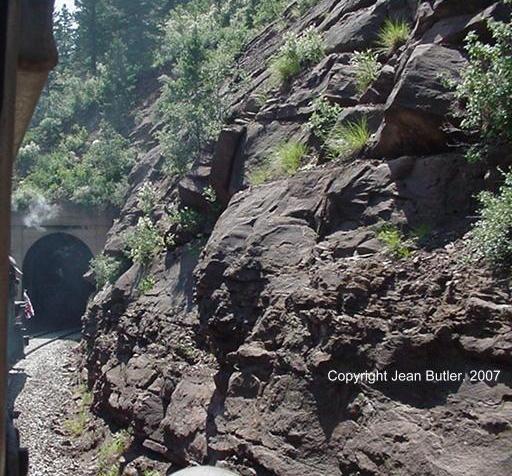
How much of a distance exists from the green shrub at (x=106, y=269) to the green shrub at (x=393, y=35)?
32.2 feet

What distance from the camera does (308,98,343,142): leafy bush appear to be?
9.86 m

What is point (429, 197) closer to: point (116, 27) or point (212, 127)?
point (212, 127)

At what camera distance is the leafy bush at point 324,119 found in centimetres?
986

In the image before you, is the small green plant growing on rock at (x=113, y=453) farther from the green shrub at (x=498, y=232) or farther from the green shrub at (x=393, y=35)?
the green shrub at (x=393, y=35)

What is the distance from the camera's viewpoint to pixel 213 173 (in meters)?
12.5

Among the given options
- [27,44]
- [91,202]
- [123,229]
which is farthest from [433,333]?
[91,202]

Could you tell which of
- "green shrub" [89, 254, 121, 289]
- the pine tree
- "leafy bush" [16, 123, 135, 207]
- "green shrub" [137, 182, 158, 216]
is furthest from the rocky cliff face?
the pine tree

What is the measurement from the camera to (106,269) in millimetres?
17656

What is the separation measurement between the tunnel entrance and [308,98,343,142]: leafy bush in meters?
19.9

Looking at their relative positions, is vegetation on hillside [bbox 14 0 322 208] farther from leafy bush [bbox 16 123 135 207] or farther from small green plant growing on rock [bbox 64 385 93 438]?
small green plant growing on rock [bbox 64 385 93 438]

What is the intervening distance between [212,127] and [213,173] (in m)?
2.08

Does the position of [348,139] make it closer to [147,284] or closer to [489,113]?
[489,113]

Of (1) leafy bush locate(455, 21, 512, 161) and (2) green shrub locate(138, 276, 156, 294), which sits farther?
(2) green shrub locate(138, 276, 156, 294)

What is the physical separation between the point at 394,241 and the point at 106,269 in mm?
11817
